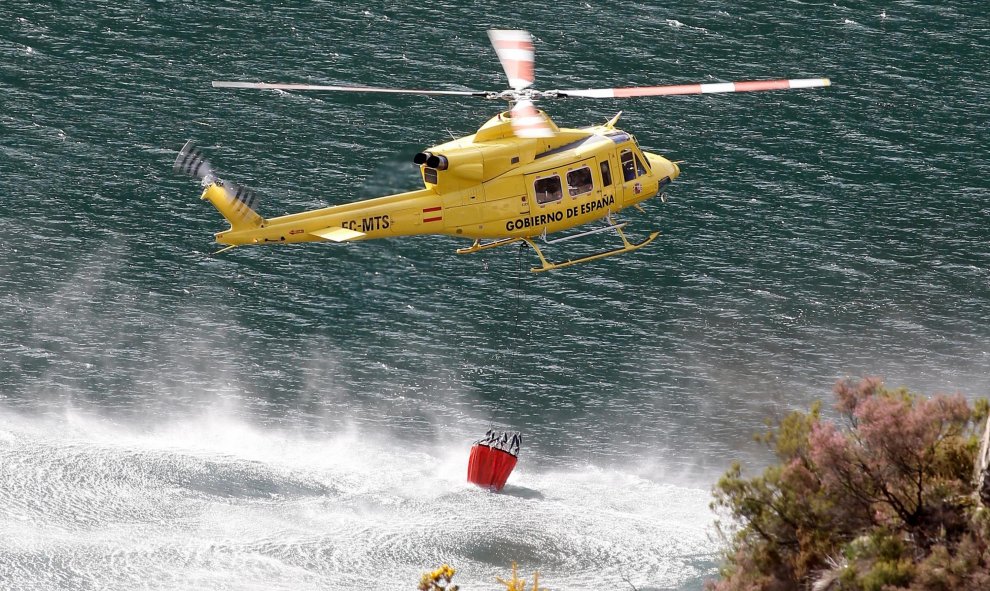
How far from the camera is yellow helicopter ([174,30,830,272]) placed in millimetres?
56719

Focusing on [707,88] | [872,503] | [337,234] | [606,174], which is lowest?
[872,503]

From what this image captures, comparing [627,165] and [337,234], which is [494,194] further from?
[337,234]

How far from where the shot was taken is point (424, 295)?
93875mm

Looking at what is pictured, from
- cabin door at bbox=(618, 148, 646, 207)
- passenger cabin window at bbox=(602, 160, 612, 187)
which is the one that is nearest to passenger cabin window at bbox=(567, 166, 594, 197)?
passenger cabin window at bbox=(602, 160, 612, 187)

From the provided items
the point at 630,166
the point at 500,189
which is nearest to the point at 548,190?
the point at 500,189

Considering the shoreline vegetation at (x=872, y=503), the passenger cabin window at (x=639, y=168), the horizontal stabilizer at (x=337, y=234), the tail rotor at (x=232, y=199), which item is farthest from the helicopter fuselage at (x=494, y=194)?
the shoreline vegetation at (x=872, y=503)

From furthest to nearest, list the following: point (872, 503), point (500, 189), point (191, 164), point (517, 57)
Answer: point (500, 189) < point (517, 57) < point (191, 164) < point (872, 503)

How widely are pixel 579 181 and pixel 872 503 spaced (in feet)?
71.1

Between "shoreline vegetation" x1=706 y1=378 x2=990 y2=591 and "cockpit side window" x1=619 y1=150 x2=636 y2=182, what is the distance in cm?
1843

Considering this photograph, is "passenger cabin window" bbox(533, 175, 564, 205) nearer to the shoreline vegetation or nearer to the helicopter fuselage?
the helicopter fuselage

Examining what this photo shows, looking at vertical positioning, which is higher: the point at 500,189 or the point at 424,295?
the point at 500,189

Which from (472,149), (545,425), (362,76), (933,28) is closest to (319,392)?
(545,425)

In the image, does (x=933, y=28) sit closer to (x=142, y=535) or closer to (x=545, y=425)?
(x=545, y=425)

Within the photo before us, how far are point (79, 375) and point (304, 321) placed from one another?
43.1 feet
